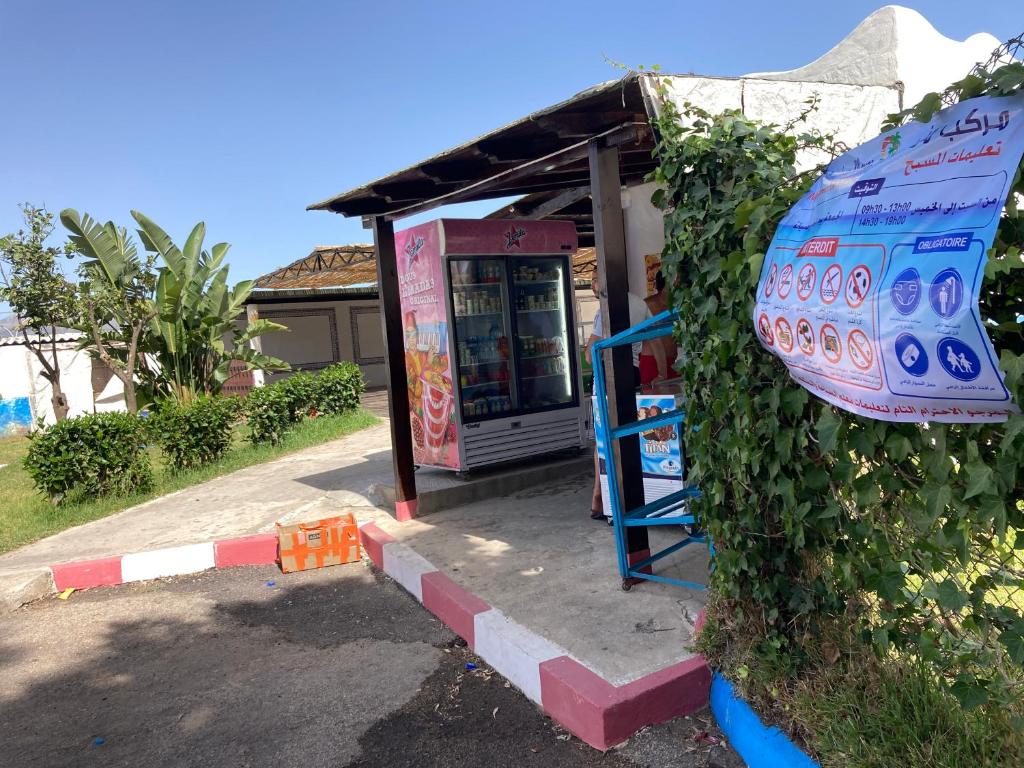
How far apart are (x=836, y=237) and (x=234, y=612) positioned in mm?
4522

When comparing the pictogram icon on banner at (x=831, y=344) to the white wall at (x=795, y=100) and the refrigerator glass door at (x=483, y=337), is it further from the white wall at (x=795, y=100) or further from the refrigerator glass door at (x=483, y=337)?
the refrigerator glass door at (x=483, y=337)

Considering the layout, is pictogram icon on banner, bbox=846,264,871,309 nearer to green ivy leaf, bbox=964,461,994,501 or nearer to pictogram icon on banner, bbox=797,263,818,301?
pictogram icon on banner, bbox=797,263,818,301

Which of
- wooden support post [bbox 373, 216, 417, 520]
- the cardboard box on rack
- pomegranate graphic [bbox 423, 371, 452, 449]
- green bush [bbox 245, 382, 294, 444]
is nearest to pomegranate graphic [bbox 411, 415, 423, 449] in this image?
pomegranate graphic [bbox 423, 371, 452, 449]

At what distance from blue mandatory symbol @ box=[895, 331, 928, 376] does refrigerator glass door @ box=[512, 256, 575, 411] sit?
5.89m

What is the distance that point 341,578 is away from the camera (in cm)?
565

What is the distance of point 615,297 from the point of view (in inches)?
170

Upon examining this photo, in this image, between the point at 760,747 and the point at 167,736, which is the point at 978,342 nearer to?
the point at 760,747

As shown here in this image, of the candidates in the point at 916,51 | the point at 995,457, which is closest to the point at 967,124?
the point at 995,457

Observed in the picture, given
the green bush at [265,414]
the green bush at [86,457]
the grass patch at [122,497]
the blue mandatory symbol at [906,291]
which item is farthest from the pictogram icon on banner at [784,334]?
the green bush at [265,414]

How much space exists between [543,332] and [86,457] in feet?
16.7

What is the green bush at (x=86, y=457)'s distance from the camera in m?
7.87

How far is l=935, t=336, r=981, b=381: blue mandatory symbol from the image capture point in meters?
1.62

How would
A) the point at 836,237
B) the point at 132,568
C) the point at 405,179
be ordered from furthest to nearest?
the point at 132,568, the point at 405,179, the point at 836,237

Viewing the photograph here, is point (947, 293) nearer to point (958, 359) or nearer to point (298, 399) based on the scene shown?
point (958, 359)
